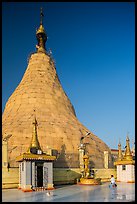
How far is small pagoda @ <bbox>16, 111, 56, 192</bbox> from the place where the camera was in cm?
1700

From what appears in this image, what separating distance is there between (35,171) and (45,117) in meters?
9.92

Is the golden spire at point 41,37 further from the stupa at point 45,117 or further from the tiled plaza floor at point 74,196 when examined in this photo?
A: the tiled plaza floor at point 74,196

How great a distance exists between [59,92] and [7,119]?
22.2 feet

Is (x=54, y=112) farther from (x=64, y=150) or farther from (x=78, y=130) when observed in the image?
(x=64, y=150)

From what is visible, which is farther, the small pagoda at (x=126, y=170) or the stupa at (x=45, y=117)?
the stupa at (x=45, y=117)

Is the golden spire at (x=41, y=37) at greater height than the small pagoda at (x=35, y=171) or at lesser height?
greater

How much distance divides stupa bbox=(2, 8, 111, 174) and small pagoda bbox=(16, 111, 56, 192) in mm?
3594

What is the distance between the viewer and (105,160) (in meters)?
26.0

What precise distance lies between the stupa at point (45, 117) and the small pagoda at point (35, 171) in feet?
11.8

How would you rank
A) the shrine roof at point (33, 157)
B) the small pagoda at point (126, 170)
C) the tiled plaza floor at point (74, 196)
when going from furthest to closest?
the small pagoda at point (126, 170) → the shrine roof at point (33, 157) → the tiled plaza floor at point (74, 196)

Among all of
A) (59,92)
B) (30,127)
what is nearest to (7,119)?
(30,127)

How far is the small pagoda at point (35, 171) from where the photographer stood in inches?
669

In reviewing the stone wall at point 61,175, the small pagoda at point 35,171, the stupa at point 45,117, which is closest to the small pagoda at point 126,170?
the stone wall at point 61,175

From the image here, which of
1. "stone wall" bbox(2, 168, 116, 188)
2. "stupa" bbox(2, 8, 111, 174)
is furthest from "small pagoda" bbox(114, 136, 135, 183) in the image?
"stupa" bbox(2, 8, 111, 174)
